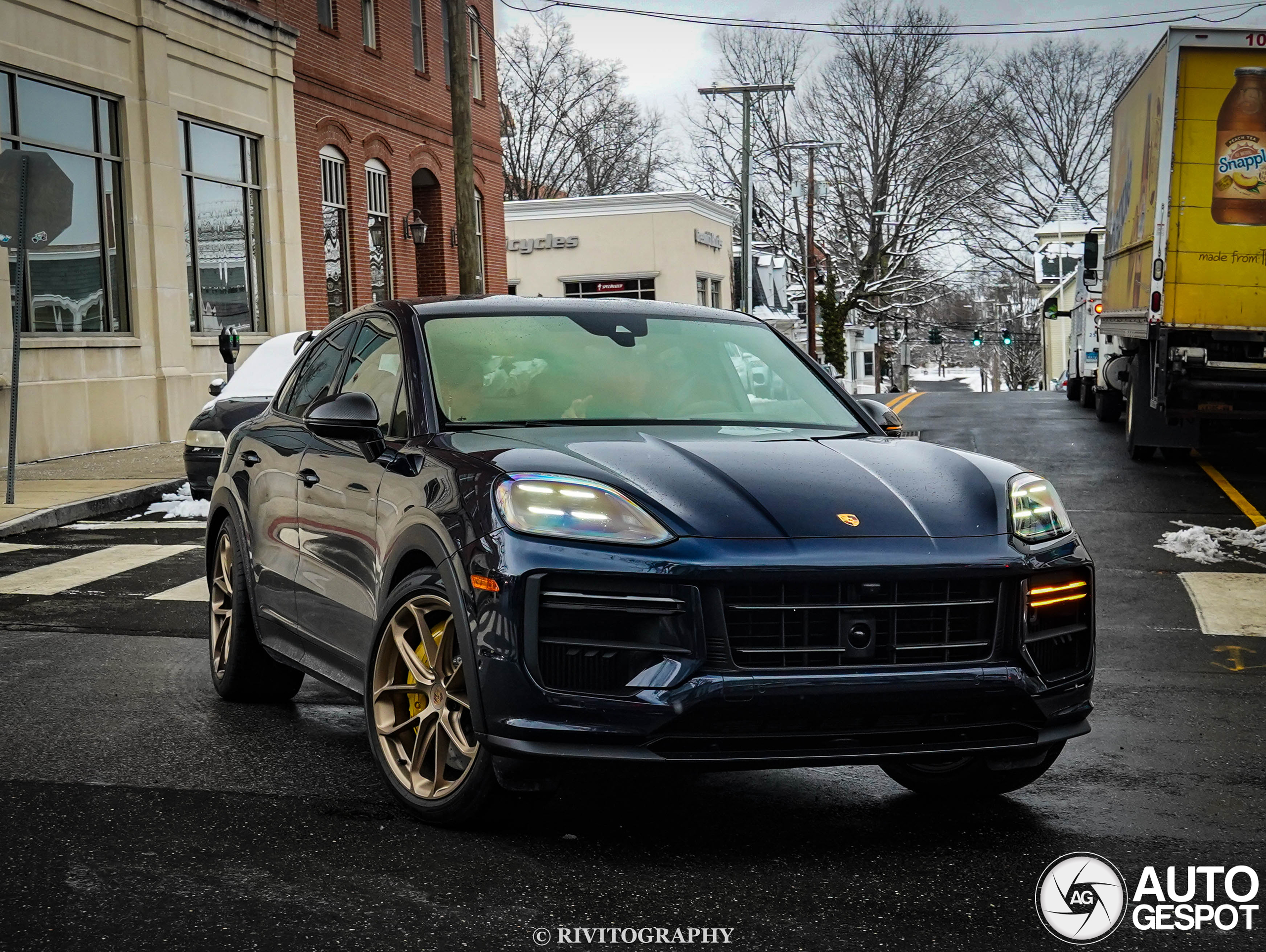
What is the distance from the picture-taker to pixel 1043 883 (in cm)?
392

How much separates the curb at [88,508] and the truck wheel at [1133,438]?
995cm

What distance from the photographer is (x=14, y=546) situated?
37.3 feet

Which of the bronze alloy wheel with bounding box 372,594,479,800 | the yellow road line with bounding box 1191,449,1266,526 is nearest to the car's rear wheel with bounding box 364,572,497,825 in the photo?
the bronze alloy wheel with bounding box 372,594,479,800

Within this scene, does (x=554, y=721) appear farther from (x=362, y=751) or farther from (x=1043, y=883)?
(x=362, y=751)

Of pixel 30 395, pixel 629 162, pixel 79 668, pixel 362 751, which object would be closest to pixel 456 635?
pixel 362 751

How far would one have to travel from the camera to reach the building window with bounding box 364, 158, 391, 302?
93.4 ft

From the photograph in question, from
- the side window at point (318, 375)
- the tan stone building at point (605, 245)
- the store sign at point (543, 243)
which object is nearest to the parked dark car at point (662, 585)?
the side window at point (318, 375)

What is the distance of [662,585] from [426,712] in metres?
0.95

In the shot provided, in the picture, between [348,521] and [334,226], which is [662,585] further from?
[334,226]

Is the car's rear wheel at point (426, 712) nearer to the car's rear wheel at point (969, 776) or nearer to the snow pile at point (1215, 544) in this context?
the car's rear wheel at point (969, 776)

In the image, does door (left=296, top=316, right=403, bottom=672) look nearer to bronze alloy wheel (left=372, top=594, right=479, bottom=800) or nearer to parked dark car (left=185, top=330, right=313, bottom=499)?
bronze alloy wheel (left=372, top=594, right=479, bottom=800)

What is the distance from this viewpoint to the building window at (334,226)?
26.5 meters

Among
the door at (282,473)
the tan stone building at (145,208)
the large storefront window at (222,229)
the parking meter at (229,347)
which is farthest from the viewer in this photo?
the large storefront window at (222,229)

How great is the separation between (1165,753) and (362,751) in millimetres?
2800
